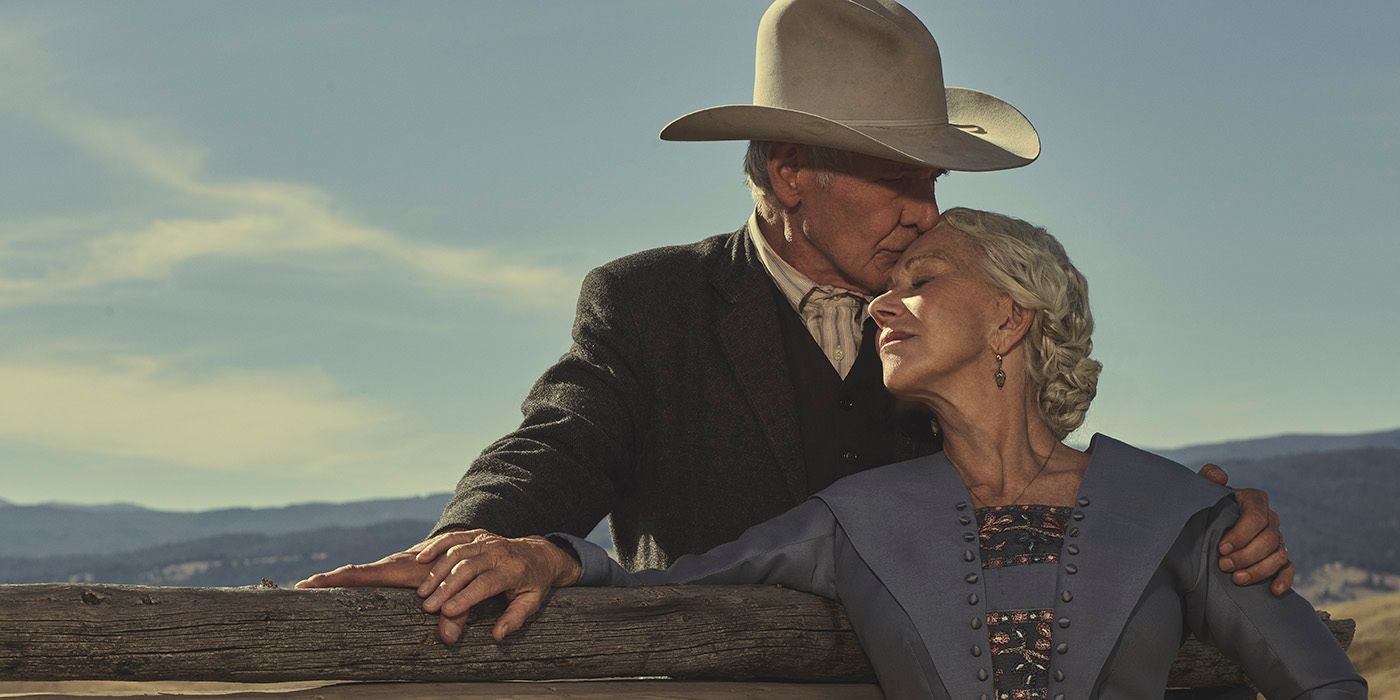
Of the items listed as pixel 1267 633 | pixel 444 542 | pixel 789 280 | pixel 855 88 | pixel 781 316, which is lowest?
pixel 1267 633

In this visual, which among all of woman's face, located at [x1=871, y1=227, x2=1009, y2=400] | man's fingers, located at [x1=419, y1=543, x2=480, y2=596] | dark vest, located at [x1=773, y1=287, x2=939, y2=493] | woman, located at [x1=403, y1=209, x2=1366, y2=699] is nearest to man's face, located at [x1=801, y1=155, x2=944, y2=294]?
dark vest, located at [x1=773, y1=287, x2=939, y2=493]

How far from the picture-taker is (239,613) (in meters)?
2.83

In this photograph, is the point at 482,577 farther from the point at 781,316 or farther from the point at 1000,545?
the point at 781,316

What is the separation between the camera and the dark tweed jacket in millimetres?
4141

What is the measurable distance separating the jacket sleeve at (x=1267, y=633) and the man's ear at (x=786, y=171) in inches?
59.0

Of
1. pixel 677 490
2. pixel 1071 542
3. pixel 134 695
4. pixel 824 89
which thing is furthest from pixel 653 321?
pixel 134 695

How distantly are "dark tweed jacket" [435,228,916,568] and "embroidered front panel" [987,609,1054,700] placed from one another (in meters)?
1.00

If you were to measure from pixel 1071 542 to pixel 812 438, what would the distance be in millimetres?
1036

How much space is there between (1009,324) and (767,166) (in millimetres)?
1090

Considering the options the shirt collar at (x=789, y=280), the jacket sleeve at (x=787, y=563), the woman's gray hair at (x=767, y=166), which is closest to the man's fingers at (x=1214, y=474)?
the jacket sleeve at (x=787, y=563)

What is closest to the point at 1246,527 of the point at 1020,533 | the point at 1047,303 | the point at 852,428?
the point at 1020,533

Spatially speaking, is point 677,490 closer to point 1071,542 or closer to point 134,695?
point 1071,542

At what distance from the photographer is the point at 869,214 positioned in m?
4.06

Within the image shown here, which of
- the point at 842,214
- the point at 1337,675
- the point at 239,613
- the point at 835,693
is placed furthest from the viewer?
the point at 842,214
